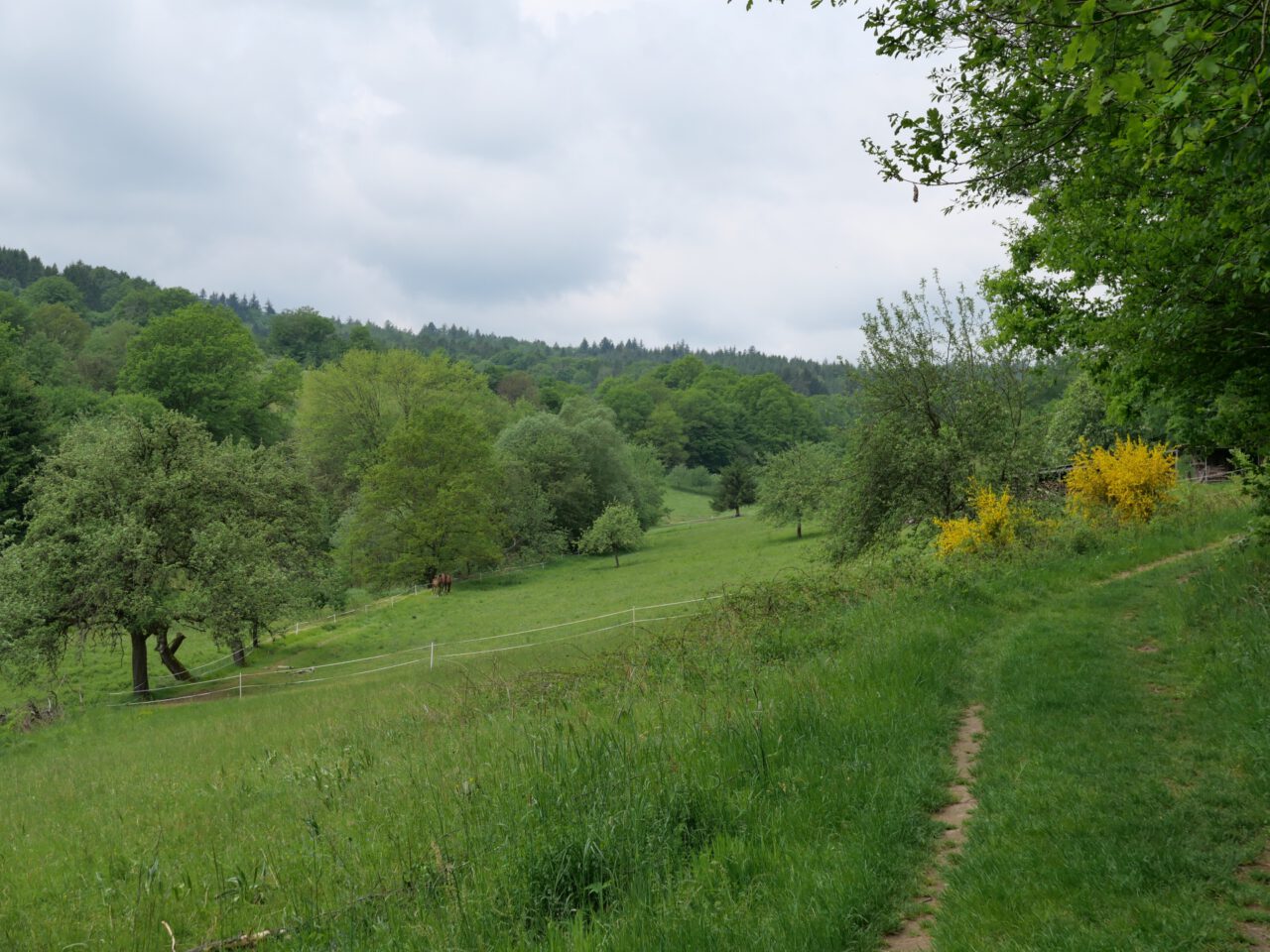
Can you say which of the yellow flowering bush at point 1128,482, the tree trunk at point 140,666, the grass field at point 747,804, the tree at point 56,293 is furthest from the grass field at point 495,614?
the tree at point 56,293

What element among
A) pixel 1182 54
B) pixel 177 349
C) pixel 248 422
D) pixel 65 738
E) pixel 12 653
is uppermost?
pixel 177 349

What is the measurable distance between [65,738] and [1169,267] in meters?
26.1

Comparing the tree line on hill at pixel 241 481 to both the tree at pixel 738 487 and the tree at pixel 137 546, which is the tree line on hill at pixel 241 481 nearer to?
the tree at pixel 137 546

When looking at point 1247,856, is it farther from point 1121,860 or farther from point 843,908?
point 843,908

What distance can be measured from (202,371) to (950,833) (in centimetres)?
6869

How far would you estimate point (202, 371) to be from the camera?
61.6 meters

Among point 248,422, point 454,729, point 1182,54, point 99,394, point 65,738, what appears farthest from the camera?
point 248,422

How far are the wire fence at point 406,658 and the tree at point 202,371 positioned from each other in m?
37.1

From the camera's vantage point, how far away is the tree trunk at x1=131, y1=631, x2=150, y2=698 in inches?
984

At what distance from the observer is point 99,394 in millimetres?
58906

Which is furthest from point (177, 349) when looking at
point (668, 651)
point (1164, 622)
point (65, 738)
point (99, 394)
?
point (1164, 622)

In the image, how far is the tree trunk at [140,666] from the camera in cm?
2500

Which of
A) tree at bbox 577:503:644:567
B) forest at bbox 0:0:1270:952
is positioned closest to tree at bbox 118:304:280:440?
tree at bbox 577:503:644:567

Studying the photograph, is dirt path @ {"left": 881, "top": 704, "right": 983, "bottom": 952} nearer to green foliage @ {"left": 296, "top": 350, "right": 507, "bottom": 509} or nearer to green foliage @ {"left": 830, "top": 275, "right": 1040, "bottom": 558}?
green foliage @ {"left": 830, "top": 275, "right": 1040, "bottom": 558}
